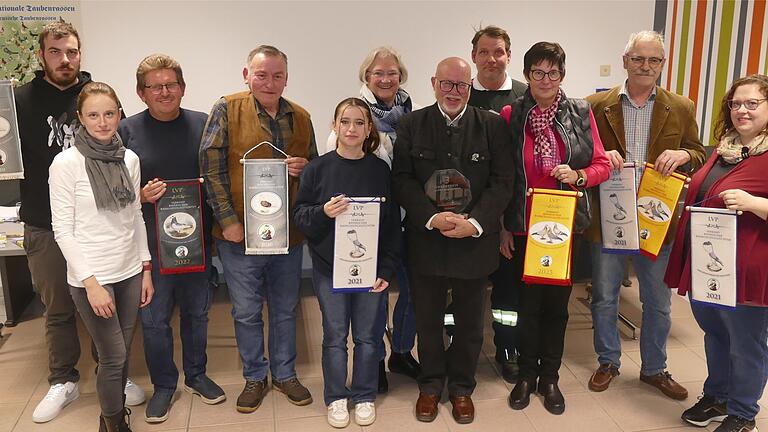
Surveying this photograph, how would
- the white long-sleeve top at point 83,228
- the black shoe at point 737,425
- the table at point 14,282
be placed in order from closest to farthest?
the white long-sleeve top at point 83,228 → the black shoe at point 737,425 → the table at point 14,282

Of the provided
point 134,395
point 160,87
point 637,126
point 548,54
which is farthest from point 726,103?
point 134,395

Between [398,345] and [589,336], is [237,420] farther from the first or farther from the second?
[589,336]

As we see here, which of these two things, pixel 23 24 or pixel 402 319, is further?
pixel 23 24

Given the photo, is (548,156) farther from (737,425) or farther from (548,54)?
(737,425)

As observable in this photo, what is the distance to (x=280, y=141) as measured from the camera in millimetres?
2660

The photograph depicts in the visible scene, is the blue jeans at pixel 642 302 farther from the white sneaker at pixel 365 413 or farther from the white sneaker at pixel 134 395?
the white sneaker at pixel 134 395

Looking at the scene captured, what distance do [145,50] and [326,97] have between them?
1339 millimetres

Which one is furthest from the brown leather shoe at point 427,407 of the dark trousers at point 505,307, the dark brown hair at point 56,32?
the dark brown hair at point 56,32

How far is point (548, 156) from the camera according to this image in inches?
103

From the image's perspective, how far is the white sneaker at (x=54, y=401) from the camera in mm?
2832

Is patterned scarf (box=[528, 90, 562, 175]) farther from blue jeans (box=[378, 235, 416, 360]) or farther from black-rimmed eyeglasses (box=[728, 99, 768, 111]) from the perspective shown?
blue jeans (box=[378, 235, 416, 360])

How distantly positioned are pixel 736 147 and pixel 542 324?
1.11m

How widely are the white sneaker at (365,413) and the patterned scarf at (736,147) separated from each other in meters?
1.87

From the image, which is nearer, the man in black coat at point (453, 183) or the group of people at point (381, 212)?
the group of people at point (381, 212)
